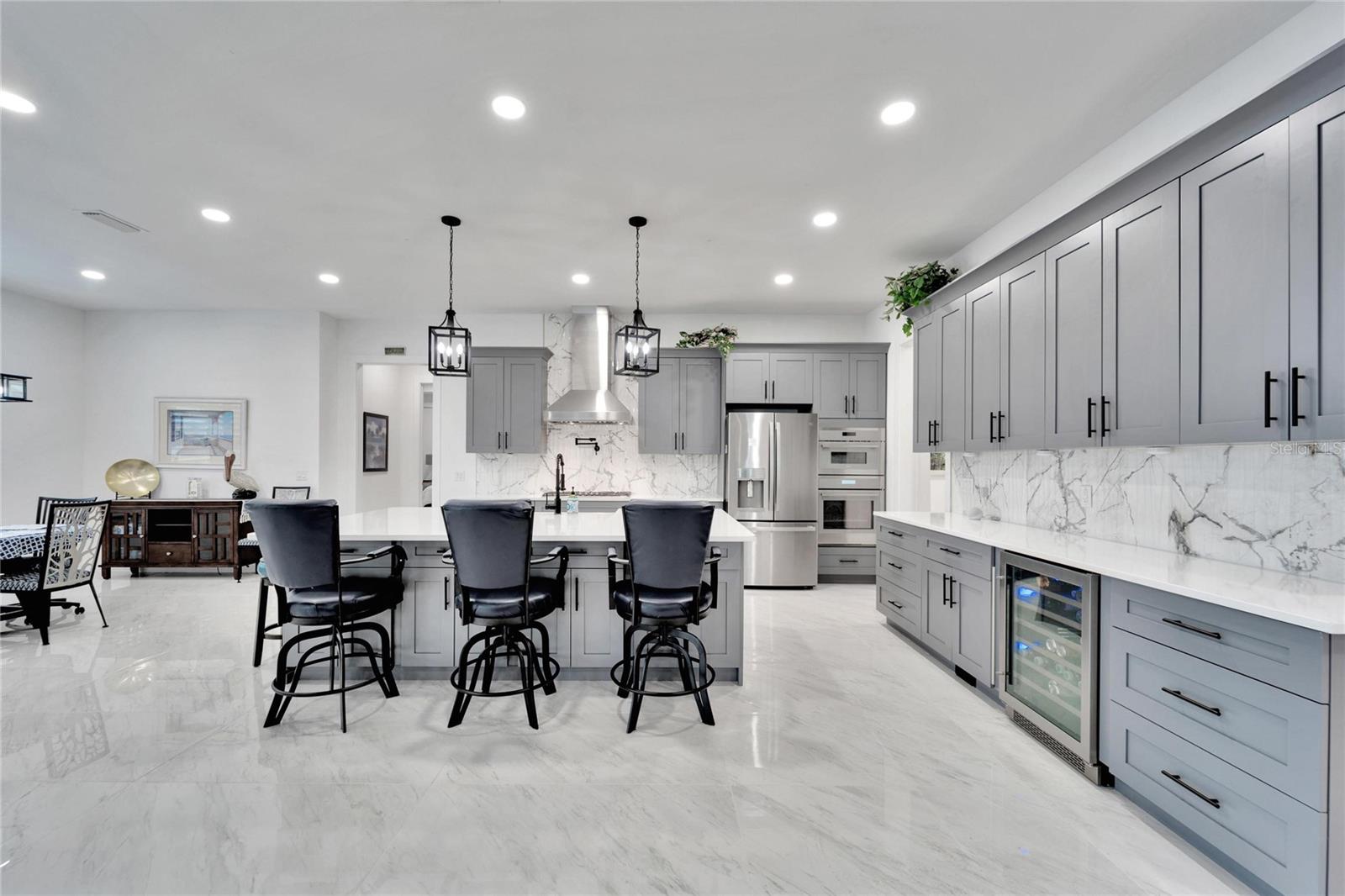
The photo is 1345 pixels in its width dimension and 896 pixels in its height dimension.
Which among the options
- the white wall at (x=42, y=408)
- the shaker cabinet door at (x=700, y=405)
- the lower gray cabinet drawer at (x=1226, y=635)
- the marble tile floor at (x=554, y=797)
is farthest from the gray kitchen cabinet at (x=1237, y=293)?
the white wall at (x=42, y=408)

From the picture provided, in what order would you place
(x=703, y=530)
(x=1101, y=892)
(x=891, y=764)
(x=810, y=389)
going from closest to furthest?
(x=1101, y=892)
(x=891, y=764)
(x=703, y=530)
(x=810, y=389)

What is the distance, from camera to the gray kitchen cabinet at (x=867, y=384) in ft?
19.4

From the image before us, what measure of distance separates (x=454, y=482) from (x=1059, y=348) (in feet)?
19.1

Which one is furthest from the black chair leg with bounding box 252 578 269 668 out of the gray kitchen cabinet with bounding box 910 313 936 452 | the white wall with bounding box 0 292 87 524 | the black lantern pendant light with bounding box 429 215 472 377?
the gray kitchen cabinet with bounding box 910 313 936 452

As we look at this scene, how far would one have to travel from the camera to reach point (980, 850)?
6.11 feet

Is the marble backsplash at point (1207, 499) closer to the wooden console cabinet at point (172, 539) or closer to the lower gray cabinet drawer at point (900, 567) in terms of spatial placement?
the lower gray cabinet drawer at point (900, 567)

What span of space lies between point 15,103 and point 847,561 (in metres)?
6.53

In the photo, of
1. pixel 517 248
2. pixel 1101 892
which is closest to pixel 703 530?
pixel 1101 892

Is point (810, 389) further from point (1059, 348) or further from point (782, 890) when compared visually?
point (782, 890)

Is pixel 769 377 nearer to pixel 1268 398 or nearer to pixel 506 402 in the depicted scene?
pixel 506 402

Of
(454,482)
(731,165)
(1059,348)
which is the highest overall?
(731,165)

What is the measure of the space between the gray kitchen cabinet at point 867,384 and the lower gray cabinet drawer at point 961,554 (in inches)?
99.5

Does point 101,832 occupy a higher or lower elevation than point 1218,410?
lower

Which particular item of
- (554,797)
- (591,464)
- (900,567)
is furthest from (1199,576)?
(591,464)
